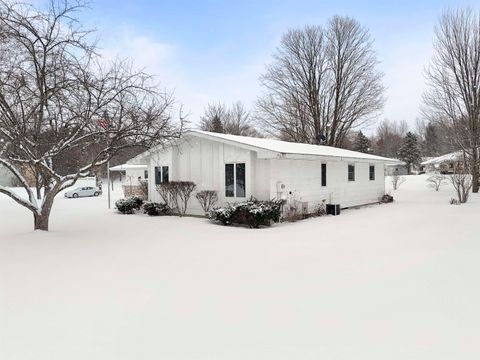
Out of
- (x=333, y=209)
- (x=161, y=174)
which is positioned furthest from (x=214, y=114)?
(x=333, y=209)

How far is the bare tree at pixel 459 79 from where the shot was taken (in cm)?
2353

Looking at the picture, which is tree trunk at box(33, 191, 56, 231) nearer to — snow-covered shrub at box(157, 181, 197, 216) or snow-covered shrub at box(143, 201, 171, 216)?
snow-covered shrub at box(143, 201, 171, 216)

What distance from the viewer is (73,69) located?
8977 millimetres

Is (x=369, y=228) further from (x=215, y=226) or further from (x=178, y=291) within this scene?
(x=178, y=291)

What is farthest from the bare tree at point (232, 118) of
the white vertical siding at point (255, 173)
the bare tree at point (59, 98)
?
the bare tree at point (59, 98)

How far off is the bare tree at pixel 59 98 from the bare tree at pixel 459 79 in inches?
823

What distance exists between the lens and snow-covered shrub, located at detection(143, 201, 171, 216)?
1476cm

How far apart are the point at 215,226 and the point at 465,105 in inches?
827

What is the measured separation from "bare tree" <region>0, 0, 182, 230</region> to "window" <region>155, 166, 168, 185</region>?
578 cm

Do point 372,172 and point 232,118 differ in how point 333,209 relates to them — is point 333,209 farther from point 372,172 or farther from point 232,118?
point 232,118

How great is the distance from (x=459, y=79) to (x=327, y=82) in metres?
9.73

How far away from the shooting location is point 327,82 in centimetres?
3084

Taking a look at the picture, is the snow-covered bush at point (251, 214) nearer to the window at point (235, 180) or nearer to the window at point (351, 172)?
the window at point (235, 180)

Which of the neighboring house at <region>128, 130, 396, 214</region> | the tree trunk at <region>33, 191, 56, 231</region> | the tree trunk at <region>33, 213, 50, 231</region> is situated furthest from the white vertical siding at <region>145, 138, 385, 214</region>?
the tree trunk at <region>33, 213, 50, 231</region>
